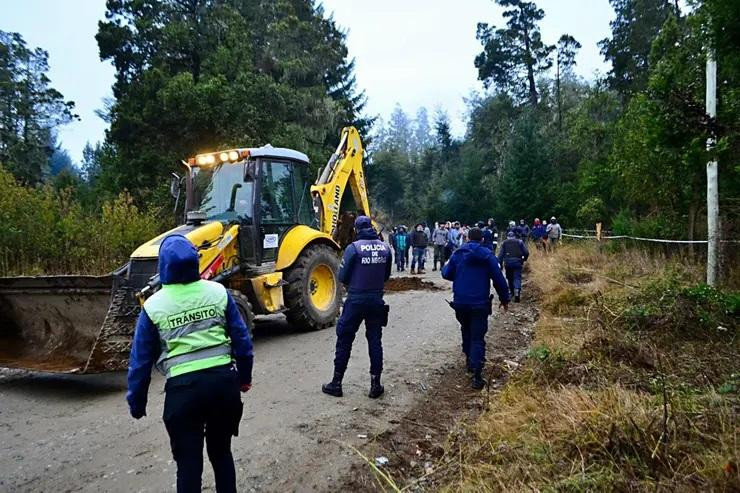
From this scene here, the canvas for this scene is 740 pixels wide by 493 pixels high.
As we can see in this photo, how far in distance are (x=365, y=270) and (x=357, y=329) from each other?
0.61m

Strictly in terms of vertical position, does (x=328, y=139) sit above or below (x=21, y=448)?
above

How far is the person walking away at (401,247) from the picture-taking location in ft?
63.4

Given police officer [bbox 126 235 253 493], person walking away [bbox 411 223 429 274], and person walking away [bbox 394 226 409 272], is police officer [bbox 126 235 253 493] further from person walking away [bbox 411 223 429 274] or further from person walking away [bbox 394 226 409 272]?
person walking away [bbox 394 226 409 272]

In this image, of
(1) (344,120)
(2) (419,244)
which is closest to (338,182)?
(2) (419,244)

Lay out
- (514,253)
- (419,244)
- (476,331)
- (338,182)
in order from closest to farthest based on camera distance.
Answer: (476,331)
(338,182)
(514,253)
(419,244)

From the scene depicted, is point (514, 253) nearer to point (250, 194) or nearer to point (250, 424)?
point (250, 194)

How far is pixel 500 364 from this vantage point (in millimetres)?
6699

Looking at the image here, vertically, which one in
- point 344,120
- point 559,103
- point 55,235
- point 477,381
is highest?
point 559,103

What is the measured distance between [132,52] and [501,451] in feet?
76.7

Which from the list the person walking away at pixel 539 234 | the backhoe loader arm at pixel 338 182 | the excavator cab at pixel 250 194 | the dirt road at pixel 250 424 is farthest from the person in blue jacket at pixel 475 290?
the person walking away at pixel 539 234

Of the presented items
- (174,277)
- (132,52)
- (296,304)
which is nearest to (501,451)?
(174,277)

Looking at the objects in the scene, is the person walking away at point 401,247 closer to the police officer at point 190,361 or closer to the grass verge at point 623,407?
the grass verge at point 623,407

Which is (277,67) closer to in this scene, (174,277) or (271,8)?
(271,8)

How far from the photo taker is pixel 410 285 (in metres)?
14.4
